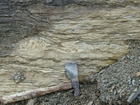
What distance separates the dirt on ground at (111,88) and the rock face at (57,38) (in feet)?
0.38

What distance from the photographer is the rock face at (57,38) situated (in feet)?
13.1

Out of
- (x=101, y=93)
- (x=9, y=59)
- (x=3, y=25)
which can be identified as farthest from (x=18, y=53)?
(x=101, y=93)

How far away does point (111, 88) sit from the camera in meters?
3.89

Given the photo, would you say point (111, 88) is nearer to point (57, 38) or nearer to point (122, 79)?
point (122, 79)

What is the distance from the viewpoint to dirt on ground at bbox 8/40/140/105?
3.74m

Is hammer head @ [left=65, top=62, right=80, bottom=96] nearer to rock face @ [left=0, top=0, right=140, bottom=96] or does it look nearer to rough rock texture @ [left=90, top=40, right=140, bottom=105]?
rock face @ [left=0, top=0, right=140, bottom=96]

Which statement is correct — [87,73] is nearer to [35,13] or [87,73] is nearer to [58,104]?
[58,104]

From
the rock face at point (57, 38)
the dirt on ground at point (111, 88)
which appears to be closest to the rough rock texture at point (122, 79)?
the dirt on ground at point (111, 88)

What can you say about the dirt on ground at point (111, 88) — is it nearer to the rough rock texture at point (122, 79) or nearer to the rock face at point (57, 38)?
the rough rock texture at point (122, 79)

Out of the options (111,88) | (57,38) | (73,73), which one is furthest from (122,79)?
(57,38)

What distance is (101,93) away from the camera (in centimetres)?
394

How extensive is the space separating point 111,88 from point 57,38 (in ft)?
3.15

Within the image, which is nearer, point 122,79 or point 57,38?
point 122,79

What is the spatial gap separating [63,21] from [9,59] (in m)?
0.92
